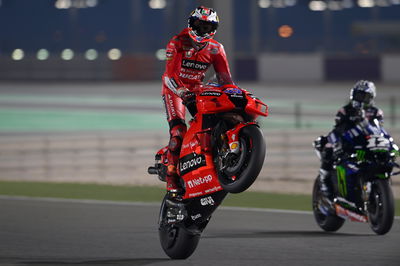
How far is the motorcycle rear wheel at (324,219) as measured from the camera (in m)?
10.2

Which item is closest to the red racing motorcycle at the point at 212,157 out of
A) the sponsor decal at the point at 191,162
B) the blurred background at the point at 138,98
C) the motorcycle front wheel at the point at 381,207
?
the sponsor decal at the point at 191,162

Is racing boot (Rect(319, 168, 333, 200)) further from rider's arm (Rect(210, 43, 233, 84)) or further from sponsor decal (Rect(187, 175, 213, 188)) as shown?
sponsor decal (Rect(187, 175, 213, 188))

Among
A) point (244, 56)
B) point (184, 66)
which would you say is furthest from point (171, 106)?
point (244, 56)

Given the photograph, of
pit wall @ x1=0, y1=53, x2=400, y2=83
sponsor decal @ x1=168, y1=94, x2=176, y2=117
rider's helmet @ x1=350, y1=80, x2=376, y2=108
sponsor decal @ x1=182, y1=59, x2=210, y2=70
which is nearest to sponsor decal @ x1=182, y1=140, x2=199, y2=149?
sponsor decal @ x1=168, y1=94, x2=176, y2=117

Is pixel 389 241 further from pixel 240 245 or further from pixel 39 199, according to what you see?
pixel 39 199

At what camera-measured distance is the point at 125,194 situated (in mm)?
14312

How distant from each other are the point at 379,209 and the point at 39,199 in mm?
5340

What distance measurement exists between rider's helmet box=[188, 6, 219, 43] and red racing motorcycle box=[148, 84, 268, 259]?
0.50 meters

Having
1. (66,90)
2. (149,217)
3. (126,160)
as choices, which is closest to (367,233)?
(149,217)

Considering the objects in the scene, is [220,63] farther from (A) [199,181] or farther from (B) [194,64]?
(A) [199,181]

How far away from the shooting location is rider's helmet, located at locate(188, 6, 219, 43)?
794 cm

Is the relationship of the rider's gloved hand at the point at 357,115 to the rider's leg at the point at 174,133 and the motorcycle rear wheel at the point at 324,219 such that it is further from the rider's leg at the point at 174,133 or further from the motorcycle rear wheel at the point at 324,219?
the rider's leg at the point at 174,133

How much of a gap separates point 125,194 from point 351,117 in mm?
5092

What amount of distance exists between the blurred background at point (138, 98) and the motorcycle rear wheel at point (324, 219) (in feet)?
15.9
